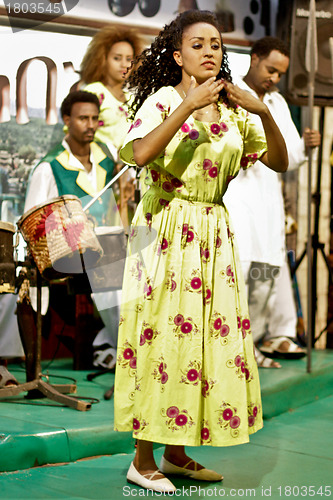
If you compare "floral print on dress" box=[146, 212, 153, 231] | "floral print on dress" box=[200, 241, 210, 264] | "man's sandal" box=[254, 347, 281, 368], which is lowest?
"man's sandal" box=[254, 347, 281, 368]

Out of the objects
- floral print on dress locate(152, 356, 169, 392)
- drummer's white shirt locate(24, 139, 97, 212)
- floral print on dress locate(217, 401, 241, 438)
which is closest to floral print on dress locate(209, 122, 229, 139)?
floral print on dress locate(152, 356, 169, 392)

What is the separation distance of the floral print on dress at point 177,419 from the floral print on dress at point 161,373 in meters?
0.08

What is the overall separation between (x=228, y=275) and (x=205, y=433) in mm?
580

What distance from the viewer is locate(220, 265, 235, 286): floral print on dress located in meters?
2.85

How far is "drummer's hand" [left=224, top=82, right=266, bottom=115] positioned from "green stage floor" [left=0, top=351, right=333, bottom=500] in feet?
4.73

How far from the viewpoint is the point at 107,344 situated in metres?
5.18

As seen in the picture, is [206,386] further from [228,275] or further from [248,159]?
[248,159]

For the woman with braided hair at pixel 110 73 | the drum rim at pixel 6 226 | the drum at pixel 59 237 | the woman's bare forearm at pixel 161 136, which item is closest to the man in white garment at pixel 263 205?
the woman with braided hair at pixel 110 73

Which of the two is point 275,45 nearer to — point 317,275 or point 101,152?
point 101,152

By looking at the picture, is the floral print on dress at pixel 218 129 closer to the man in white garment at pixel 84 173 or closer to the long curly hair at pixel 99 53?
the man in white garment at pixel 84 173

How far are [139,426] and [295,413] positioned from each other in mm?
1998

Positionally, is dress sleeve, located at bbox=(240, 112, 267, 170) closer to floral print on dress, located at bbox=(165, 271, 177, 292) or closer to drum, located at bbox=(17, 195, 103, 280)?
floral print on dress, located at bbox=(165, 271, 177, 292)

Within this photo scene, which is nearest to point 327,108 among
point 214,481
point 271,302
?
point 271,302

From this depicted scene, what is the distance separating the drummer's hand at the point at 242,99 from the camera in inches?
105
